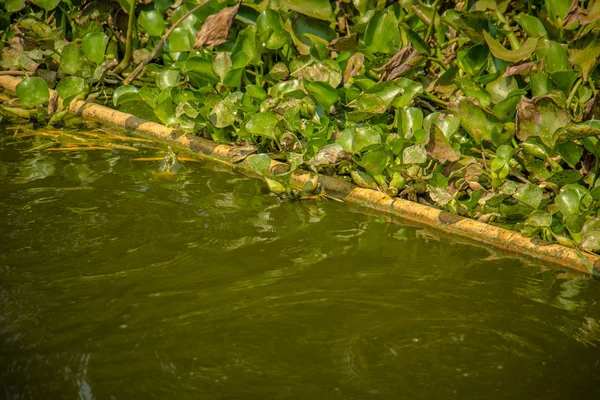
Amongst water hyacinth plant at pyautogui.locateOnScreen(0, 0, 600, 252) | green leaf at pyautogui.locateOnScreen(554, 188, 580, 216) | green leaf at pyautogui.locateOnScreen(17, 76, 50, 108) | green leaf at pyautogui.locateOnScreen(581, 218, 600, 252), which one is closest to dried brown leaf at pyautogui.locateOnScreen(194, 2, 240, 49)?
water hyacinth plant at pyautogui.locateOnScreen(0, 0, 600, 252)

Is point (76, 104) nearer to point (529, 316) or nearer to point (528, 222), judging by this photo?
point (528, 222)

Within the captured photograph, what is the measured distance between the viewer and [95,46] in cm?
369

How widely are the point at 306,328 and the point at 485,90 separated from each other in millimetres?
1345

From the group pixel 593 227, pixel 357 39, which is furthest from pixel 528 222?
pixel 357 39

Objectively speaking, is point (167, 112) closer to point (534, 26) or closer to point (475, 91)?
point (475, 91)

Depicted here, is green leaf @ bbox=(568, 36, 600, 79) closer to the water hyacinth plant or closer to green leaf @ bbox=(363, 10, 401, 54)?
the water hyacinth plant

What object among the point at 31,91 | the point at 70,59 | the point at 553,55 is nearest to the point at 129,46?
the point at 70,59

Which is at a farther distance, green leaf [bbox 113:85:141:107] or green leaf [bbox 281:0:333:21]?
green leaf [bbox 113:85:141:107]

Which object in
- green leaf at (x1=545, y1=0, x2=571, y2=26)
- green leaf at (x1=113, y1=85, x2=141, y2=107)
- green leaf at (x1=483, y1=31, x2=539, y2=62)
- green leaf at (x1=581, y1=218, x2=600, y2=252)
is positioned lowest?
green leaf at (x1=113, y1=85, x2=141, y2=107)

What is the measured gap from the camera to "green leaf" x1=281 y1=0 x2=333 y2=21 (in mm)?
3178

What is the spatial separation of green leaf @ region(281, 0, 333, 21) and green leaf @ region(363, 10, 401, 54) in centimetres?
25

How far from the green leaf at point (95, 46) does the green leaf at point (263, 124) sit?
45.5 inches

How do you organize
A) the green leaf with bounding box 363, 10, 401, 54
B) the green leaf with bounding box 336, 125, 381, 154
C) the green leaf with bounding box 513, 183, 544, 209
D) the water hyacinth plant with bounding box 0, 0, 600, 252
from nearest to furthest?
the green leaf with bounding box 513, 183, 544, 209 → the water hyacinth plant with bounding box 0, 0, 600, 252 → the green leaf with bounding box 336, 125, 381, 154 → the green leaf with bounding box 363, 10, 401, 54

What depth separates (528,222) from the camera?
2299 millimetres
